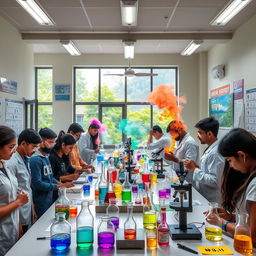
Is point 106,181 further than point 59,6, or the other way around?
point 59,6

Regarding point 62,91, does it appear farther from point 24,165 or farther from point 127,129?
point 24,165

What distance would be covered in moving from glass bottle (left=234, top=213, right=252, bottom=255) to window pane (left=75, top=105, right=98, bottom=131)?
24.2ft

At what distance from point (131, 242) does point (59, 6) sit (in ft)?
14.5

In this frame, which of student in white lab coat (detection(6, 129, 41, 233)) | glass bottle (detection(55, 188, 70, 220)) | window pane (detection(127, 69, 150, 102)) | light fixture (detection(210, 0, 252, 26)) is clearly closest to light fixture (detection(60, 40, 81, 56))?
window pane (detection(127, 69, 150, 102))

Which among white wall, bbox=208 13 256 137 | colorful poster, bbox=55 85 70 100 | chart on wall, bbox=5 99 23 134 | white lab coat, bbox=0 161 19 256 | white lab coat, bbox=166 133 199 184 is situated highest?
white wall, bbox=208 13 256 137

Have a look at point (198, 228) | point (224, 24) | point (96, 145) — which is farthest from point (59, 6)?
point (198, 228)

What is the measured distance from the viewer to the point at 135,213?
2.20 m

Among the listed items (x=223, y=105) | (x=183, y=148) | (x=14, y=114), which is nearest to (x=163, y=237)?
(x=183, y=148)

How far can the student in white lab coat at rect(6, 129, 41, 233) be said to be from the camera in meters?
2.51

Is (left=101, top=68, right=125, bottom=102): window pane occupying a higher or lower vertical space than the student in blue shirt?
higher

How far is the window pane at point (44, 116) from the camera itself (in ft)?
28.6

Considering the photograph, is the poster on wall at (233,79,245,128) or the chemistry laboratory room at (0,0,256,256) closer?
the chemistry laboratory room at (0,0,256,256)

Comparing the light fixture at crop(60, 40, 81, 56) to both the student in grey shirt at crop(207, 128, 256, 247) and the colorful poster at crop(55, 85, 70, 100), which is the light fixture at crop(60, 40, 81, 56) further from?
the student in grey shirt at crop(207, 128, 256, 247)

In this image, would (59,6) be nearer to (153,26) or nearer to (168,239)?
(153,26)
